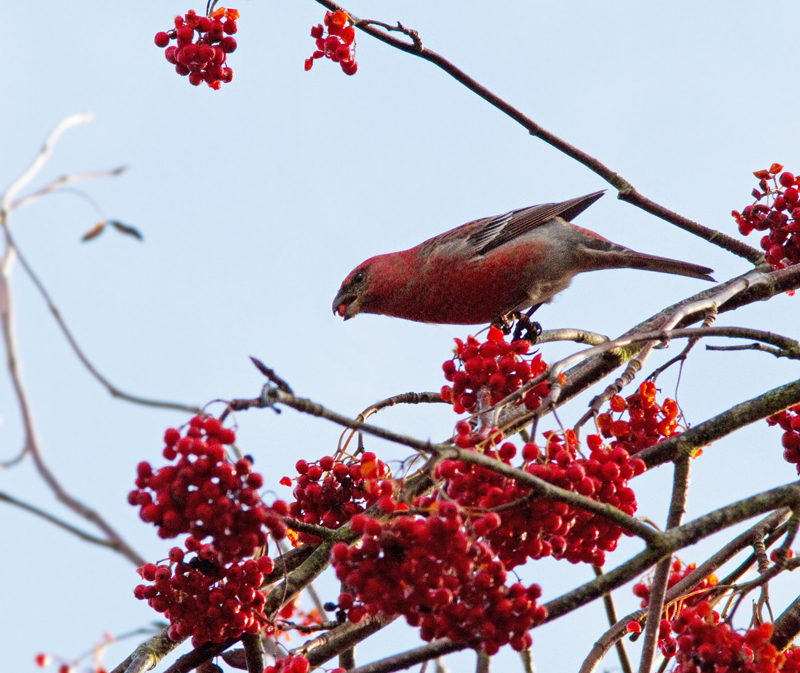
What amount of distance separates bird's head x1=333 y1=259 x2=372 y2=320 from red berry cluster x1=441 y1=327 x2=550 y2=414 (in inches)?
129

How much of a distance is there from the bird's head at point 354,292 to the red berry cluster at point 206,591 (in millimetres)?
3776

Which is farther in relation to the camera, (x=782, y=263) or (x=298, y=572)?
(x=782, y=263)

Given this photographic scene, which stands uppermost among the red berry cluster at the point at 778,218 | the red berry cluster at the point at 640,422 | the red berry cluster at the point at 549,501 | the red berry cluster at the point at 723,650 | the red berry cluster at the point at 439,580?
the red berry cluster at the point at 778,218

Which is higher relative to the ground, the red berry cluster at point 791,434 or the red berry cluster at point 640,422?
the red berry cluster at point 640,422

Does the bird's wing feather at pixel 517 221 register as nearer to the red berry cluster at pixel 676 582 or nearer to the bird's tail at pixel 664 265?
the bird's tail at pixel 664 265

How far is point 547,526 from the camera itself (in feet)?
6.86

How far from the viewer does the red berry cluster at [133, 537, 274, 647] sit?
2.62m

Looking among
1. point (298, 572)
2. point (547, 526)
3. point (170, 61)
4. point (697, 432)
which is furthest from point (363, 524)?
point (170, 61)

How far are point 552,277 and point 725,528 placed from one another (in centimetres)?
368

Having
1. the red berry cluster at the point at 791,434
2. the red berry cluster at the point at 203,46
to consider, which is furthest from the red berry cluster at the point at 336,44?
the red berry cluster at the point at 791,434

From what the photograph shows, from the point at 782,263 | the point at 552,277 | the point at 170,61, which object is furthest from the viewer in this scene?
the point at 552,277

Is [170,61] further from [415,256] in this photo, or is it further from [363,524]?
[363,524]

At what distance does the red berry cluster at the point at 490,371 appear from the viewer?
296cm

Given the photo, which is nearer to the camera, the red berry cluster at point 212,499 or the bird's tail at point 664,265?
the red berry cluster at point 212,499
